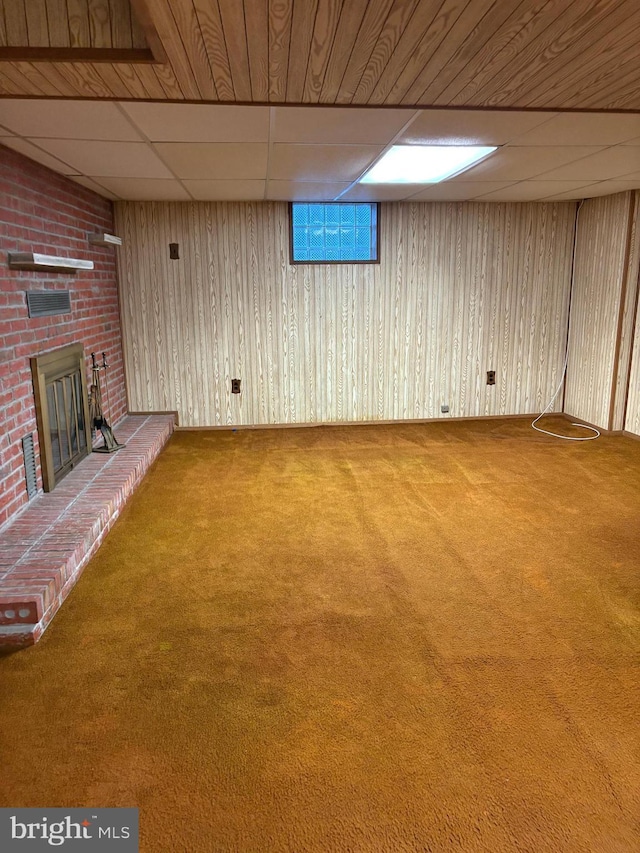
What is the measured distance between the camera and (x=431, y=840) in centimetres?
151

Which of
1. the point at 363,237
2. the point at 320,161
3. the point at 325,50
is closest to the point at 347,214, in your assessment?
the point at 363,237

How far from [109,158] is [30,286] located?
0.89m

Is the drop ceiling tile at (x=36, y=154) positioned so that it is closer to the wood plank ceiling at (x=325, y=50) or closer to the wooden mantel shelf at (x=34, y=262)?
the wooden mantel shelf at (x=34, y=262)

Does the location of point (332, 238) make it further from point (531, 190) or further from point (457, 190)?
point (531, 190)

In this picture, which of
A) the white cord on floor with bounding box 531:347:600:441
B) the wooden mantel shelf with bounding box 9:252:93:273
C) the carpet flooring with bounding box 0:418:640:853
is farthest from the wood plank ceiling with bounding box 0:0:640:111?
the white cord on floor with bounding box 531:347:600:441

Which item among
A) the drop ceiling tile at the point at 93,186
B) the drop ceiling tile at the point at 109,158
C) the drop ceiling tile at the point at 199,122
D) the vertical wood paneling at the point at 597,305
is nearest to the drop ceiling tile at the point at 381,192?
the drop ceiling tile at the point at 109,158

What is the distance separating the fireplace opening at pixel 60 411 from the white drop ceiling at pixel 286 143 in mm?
1199

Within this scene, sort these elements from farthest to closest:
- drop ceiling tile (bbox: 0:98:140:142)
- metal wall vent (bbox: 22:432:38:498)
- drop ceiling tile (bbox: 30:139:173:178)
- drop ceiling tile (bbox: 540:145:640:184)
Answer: drop ceiling tile (bbox: 540:145:640:184), metal wall vent (bbox: 22:432:38:498), drop ceiling tile (bbox: 30:139:173:178), drop ceiling tile (bbox: 0:98:140:142)

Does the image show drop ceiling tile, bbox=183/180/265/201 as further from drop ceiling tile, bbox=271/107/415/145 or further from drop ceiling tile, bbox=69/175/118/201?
drop ceiling tile, bbox=271/107/415/145

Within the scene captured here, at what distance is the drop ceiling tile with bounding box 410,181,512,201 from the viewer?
447 cm

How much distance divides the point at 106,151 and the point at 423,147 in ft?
5.89

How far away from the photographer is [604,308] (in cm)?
534

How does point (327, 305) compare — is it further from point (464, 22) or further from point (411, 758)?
point (411, 758)

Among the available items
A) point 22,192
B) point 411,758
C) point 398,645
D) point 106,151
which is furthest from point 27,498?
point 411,758
